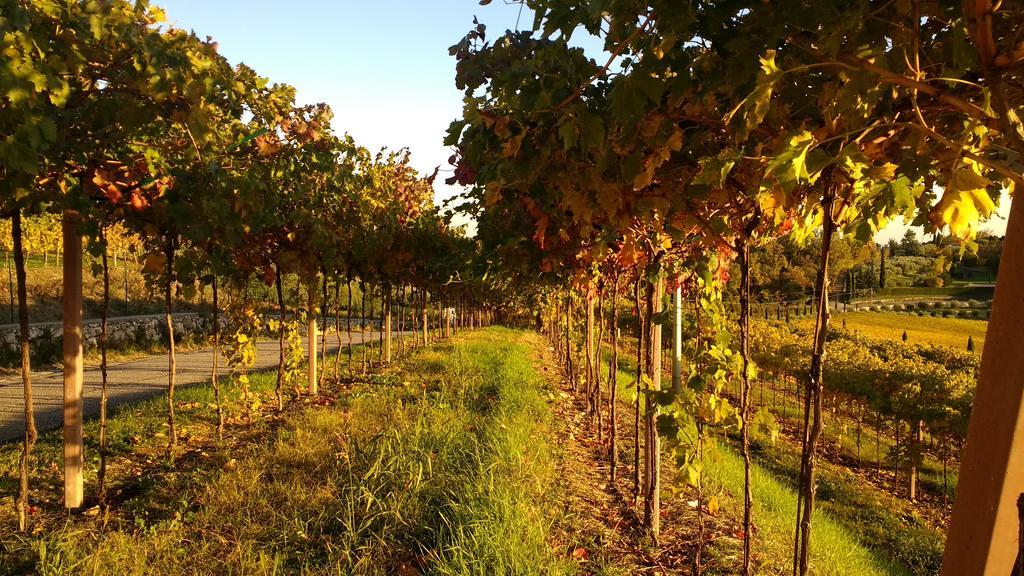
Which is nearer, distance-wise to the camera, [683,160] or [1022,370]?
[1022,370]

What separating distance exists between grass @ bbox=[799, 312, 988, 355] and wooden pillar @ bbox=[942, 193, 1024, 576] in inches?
1708

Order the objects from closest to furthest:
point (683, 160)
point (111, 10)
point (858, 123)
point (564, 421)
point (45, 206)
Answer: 1. point (858, 123)
2. point (683, 160)
3. point (111, 10)
4. point (45, 206)
5. point (564, 421)

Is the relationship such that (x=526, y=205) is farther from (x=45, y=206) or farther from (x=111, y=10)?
(x=45, y=206)

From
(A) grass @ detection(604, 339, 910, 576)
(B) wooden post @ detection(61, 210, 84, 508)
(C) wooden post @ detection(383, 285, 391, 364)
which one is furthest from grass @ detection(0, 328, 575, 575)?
(C) wooden post @ detection(383, 285, 391, 364)

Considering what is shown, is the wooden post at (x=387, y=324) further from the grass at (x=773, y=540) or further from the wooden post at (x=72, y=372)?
the wooden post at (x=72, y=372)

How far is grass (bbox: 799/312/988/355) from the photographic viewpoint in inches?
1564

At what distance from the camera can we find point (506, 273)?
6.76 m

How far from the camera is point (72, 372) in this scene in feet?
13.4

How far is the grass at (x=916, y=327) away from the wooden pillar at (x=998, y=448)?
43.4 m

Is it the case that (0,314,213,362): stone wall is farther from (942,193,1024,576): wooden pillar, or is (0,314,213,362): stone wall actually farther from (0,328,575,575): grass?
(942,193,1024,576): wooden pillar

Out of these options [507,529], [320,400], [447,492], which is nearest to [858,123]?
[507,529]

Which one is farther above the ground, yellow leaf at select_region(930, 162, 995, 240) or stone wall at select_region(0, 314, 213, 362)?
yellow leaf at select_region(930, 162, 995, 240)

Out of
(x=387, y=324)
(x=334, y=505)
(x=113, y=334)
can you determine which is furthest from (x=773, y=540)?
(x=113, y=334)

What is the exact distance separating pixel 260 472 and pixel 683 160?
13.0 feet
